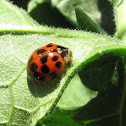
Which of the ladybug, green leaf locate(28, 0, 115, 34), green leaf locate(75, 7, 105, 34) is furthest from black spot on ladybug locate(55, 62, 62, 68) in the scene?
green leaf locate(28, 0, 115, 34)

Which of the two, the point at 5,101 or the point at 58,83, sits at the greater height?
the point at 58,83

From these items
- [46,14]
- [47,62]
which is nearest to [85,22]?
[47,62]

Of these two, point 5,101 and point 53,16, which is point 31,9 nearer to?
point 53,16

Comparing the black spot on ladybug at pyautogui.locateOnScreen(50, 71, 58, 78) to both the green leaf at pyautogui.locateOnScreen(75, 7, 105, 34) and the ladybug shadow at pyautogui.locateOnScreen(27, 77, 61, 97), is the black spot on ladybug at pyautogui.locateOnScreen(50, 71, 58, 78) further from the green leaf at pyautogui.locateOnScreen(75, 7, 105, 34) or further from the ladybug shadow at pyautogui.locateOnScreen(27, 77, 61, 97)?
the green leaf at pyautogui.locateOnScreen(75, 7, 105, 34)

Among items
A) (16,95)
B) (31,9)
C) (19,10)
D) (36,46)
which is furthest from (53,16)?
(16,95)

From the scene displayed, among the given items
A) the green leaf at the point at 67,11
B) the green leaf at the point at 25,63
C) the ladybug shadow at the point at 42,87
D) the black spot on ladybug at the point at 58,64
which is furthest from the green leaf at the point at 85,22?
the green leaf at the point at 67,11

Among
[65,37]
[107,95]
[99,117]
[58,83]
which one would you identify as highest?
[65,37]

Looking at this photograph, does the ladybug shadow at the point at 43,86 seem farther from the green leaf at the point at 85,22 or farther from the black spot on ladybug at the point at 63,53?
the green leaf at the point at 85,22
